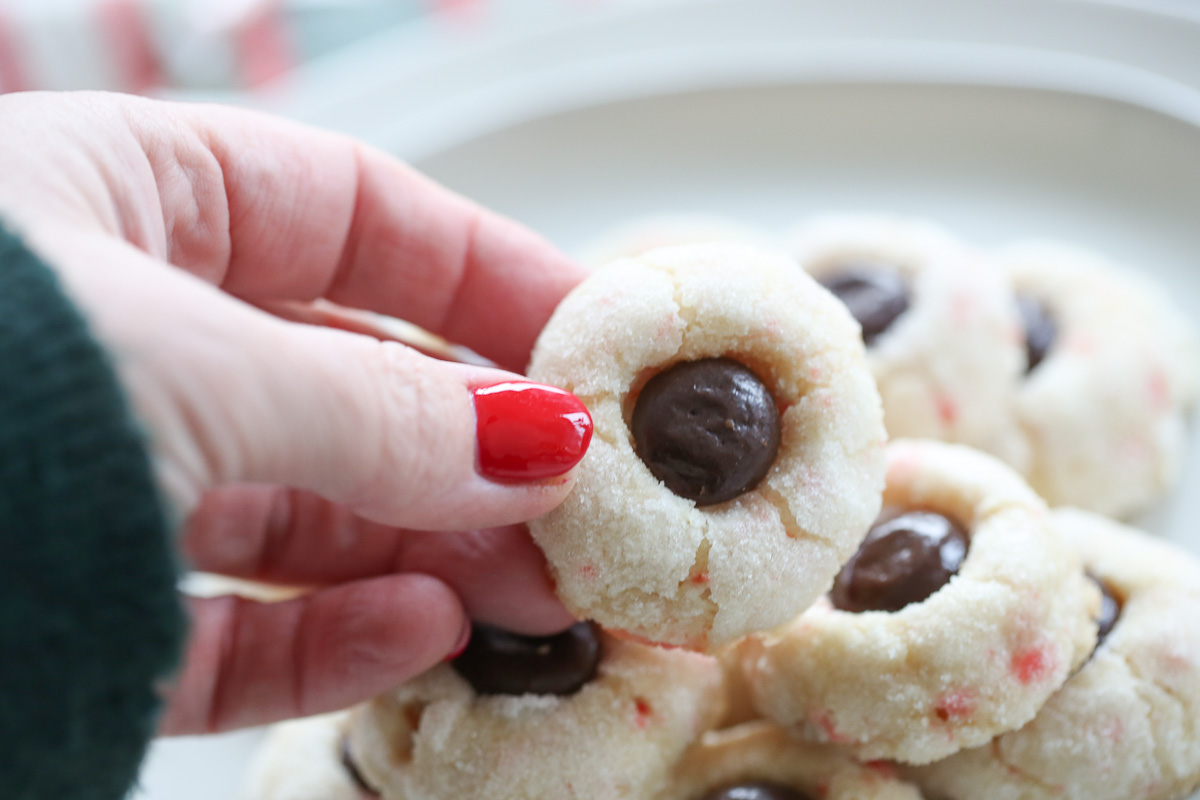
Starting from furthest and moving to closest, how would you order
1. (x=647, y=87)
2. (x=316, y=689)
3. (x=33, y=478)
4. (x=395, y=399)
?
(x=647, y=87)
(x=316, y=689)
(x=395, y=399)
(x=33, y=478)

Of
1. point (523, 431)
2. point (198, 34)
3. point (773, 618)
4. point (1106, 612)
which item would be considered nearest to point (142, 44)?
point (198, 34)

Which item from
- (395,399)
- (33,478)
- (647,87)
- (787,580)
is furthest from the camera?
(647,87)

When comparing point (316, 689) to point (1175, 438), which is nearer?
point (316, 689)

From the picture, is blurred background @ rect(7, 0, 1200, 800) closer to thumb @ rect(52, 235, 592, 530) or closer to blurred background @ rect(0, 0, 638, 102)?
blurred background @ rect(0, 0, 638, 102)

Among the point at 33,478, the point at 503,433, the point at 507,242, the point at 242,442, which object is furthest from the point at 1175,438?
the point at 33,478

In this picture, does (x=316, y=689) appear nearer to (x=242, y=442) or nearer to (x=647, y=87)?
(x=242, y=442)

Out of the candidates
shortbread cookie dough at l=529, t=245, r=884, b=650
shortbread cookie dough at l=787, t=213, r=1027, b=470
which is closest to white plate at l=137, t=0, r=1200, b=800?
shortbread cookie dough at l=787, t=213, r=1027, b=470
